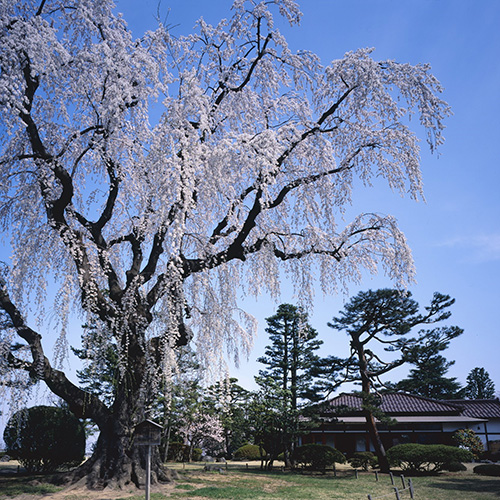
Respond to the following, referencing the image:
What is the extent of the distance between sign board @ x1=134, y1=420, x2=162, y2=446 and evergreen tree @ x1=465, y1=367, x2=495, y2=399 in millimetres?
46423

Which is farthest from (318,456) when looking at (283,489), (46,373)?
(46,373)

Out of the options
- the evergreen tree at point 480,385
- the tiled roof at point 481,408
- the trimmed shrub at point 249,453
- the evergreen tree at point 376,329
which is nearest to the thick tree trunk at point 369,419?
the evergreen tree at point 376,329

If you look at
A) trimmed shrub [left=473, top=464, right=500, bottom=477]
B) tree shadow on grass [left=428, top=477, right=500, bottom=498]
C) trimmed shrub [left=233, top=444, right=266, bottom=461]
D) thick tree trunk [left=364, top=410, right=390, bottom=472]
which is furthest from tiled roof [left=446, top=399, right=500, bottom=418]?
tree shadow on grass [left=428, top=477, right=500, bottom=498]

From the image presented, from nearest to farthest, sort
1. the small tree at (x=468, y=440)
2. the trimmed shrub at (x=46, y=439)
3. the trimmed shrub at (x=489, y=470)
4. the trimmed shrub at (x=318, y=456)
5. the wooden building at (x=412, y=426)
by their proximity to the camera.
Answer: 1. the trimmed shrub at (x=46, y=439)
2. the trimmed shrub at (x=489, y=470)
3. the trimmed shrub at (x=318, y=456)
4. the small tree at (x=468, y=440)
5. the wooden building at (x=412, y=426)

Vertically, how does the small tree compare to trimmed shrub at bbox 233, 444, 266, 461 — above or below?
above

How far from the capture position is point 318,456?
62.0ft

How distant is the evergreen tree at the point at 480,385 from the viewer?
4708 cm

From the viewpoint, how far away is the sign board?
30.2 feet

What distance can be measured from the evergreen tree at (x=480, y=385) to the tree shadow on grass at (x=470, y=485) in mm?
35709

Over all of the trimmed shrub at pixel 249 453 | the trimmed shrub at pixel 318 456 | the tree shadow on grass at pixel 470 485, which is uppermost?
the trimmed shrub at pixel 318 456

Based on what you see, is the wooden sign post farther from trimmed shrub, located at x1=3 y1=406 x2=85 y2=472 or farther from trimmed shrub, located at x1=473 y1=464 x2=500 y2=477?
trimmed shrub, located at x1=473 y1=464 x2=500 y2=477

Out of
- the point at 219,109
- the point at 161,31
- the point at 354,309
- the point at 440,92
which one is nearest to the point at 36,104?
the point at 161,31

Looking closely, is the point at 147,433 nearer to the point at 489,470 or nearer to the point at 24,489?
the point at 24,489

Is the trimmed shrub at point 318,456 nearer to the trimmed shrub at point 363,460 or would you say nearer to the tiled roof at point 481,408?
the trimmed shrub at point 363,460
